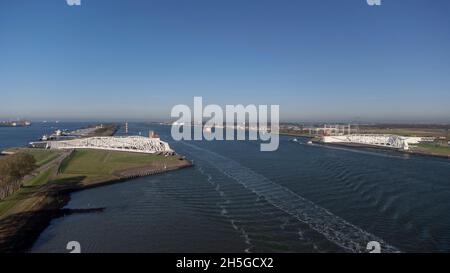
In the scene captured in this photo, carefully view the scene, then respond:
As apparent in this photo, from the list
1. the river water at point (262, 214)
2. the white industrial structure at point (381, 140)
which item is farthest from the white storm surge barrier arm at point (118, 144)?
the white industrial structure at point (381, 140)

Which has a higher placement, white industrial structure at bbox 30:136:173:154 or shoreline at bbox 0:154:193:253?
white industrial structure at bbox 30:136:173:154

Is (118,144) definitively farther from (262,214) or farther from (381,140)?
(381,140)

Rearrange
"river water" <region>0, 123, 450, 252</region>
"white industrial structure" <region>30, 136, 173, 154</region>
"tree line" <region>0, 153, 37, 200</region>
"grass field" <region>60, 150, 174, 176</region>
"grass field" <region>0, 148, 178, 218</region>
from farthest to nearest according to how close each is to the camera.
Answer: "white industrial structure" <region>30, 136, 173, 154</region>
"grass field" <region>60, 150, 174, 176</region>
"tree line" <region>0, 153, 37, 200</region>
"grass field" <region>0, 148, 178, 218</region>
"river water" <region>0, 123, 450, 252</region>

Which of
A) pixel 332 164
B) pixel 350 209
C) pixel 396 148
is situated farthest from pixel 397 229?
pixel 396 148

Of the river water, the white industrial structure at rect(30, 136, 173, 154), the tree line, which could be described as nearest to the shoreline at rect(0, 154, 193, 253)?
the river water

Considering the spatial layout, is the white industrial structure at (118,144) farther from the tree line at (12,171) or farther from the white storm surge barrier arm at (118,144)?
the tree line at (12,171)

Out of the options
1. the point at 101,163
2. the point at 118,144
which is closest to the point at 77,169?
the point at 101,163

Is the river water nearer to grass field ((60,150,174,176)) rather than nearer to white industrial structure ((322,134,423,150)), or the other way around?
grass field ((60,150,174,176))
